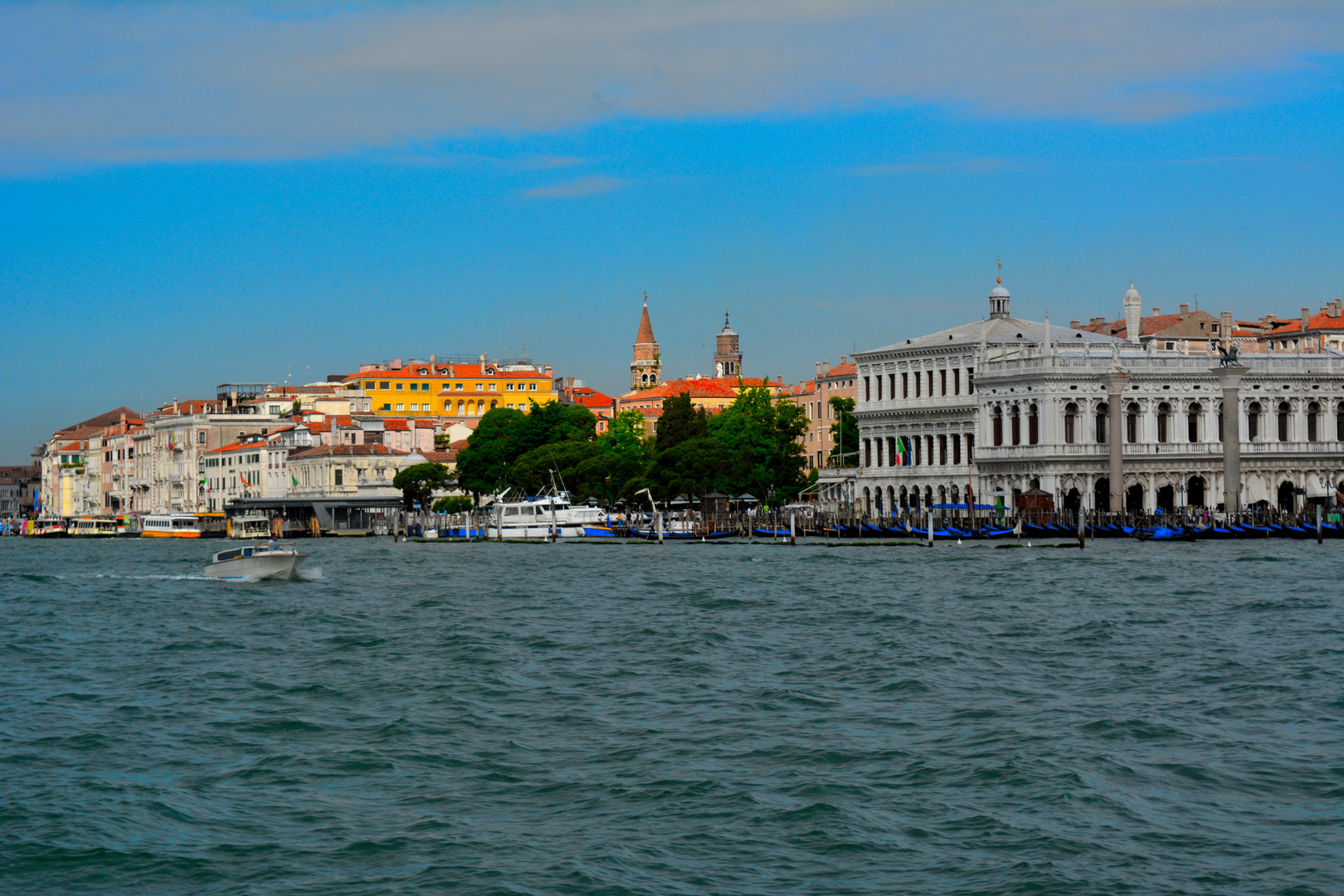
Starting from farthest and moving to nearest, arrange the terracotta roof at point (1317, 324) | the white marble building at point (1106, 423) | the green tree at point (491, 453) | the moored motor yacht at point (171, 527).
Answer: the moored motor yacht at point (171, 527), the terracotta roof at point (1317, 324), the green tree at point (491, 453), the white marble building at point (1106, 423)

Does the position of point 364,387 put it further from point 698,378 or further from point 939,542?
point 939,542

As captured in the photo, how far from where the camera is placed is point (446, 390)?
12938 centimetres

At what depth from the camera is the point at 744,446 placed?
7794cm

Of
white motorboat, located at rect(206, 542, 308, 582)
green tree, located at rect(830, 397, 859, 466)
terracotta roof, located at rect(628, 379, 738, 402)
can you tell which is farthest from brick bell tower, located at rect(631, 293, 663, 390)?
white motorboat, located at rect(206, 542, 308, 582)

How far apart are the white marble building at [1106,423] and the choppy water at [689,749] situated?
3378cm

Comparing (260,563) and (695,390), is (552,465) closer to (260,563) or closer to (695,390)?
(260,563)

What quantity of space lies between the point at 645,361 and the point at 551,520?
88.9 metres

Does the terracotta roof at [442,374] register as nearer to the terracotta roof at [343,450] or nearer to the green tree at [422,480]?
the terracotta roof at [343,450]

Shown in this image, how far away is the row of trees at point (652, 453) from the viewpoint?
76688mm

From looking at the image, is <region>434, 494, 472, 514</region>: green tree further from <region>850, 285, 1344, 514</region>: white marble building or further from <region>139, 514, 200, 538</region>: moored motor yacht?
<region>850, 285, 1344, 514</region>: white marble building

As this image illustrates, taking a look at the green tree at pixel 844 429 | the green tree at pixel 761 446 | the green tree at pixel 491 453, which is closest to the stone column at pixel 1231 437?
the green tree at pixel 761 446

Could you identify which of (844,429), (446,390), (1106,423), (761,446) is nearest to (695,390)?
(446,390)

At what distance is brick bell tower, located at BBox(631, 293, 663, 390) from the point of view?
16038cm

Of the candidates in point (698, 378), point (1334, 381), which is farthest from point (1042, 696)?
point (698, 378)
